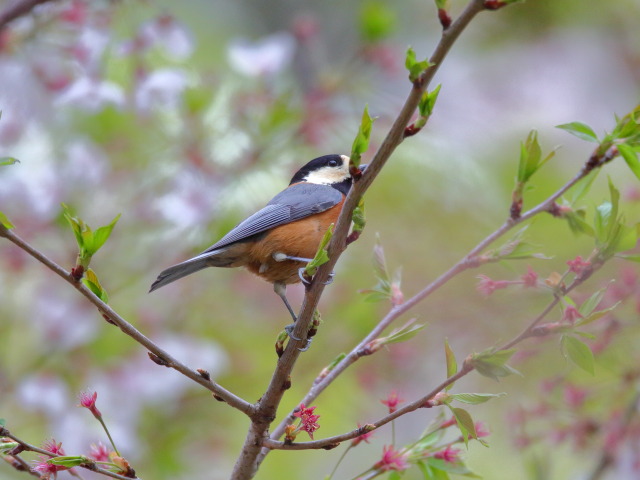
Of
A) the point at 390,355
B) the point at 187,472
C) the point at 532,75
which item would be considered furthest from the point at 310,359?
the point at 532,75

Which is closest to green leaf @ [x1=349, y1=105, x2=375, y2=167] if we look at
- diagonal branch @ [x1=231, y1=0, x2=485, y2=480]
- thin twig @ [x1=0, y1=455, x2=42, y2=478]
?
diagonal branch @ [x1=231, y1=0, x2=485, y2=480]

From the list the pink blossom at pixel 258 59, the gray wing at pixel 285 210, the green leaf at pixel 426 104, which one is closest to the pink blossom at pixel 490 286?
the green leaf at pixel 426 104

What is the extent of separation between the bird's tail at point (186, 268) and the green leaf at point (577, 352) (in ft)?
4.53

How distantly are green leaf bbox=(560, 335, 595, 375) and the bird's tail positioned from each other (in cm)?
138

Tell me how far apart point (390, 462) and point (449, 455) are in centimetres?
17

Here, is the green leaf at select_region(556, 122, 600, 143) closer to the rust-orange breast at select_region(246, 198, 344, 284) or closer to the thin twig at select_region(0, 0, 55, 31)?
the rust-orange breast at select_region(246, 198, 344, 284)

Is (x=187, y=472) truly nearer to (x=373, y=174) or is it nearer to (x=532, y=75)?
(x=373, y=174)

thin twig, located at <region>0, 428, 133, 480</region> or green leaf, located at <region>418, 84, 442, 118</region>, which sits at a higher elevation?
green leaf, located at <region>418, 84, 442, 118</region>

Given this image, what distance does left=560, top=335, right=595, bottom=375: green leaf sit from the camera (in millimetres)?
1679

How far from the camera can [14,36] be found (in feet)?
11.2

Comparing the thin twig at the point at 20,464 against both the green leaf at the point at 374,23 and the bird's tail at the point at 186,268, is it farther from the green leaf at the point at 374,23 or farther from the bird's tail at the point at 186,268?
the green leaf at the point at 374,23

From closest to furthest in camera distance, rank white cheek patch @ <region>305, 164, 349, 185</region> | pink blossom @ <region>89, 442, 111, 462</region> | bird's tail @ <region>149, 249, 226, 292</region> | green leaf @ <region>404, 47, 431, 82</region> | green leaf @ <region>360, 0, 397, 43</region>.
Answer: green leaf @ <region>404, 47, 431, 82</region>
pink blossom @ <region>89, 442, 111, 462</region>
bird's tail @ <region>149, 249, 226, 292</region>
green leaf @ <region>360, 0, 397, 43</region>
white cheek patch @ <region>305, 164, 349, 185</region>

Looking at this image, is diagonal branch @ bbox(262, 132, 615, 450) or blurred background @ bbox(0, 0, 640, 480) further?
blurred background @ bbox(0, 0, 640, 480)

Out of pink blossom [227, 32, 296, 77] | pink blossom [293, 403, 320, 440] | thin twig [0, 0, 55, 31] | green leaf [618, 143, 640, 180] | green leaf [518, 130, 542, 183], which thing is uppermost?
pink blossom [227, 32, 296, 77]
